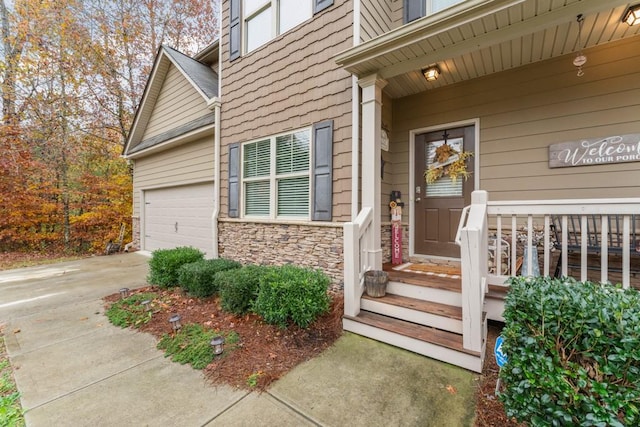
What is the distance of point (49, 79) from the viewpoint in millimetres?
9734

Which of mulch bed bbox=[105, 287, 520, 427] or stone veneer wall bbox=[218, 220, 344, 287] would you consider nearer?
mulch bed bbox=[105, 287, 520, 427]

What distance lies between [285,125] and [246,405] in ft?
12.4

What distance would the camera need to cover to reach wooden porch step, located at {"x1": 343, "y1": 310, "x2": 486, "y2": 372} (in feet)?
7.55

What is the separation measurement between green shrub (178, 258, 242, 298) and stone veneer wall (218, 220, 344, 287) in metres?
0.73

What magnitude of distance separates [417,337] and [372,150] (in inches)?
85.5

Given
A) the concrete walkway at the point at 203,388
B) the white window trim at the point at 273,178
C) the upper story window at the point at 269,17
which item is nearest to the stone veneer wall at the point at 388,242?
the white window trim at the point at 273,178

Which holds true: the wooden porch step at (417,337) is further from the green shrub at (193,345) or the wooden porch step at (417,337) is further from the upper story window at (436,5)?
the upper story window at (436,5)

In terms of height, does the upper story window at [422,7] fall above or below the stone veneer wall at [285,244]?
above

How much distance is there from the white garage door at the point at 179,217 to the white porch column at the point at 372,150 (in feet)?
13.6

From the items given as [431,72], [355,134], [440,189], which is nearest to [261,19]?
[355,134]

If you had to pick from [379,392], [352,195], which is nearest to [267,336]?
[379,392]

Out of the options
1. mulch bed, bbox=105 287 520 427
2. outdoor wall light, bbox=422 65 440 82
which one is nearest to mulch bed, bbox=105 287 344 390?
mulch bed, bbox=105 287 520 427

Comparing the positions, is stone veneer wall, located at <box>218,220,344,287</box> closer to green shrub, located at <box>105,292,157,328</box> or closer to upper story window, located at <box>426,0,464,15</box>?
green shrub, located at <box>105,292,157,328</box>

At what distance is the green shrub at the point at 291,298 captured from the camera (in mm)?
2877
